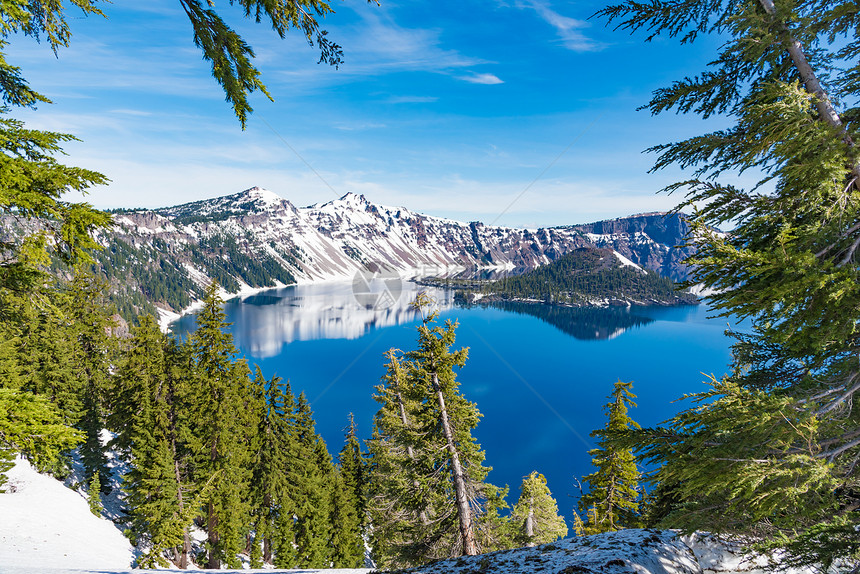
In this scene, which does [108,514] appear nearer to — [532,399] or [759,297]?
[759,297]

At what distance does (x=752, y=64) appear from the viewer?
5.70 m

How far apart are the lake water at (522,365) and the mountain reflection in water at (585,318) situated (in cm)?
75

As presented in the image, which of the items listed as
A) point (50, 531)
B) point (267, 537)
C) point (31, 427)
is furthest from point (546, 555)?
point (267, 537)

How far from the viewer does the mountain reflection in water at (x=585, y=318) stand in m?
136

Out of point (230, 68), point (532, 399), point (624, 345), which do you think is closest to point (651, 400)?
point (532, 399)

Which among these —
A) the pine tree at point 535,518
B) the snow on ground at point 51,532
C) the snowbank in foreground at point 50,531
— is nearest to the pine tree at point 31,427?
the snow on ground at point 51,532

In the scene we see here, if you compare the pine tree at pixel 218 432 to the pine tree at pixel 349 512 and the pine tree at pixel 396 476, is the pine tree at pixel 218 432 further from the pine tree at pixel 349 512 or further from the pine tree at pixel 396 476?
the pine tree at pixel 396 476

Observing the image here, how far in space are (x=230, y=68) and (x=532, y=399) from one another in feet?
241

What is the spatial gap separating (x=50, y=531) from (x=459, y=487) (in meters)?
19.9

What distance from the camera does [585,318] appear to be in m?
164

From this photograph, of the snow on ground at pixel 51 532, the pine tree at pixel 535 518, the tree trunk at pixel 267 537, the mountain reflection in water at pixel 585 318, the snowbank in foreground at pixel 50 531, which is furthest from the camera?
the mountain reflection in water at pixel 585 318

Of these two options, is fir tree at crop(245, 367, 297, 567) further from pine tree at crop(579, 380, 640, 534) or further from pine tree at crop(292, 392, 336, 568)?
pine tree at crop(579, 380, 640, 534)

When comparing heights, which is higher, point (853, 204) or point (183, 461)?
point (853, 204)

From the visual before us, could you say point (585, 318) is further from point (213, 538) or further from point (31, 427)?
point (31, 427)
